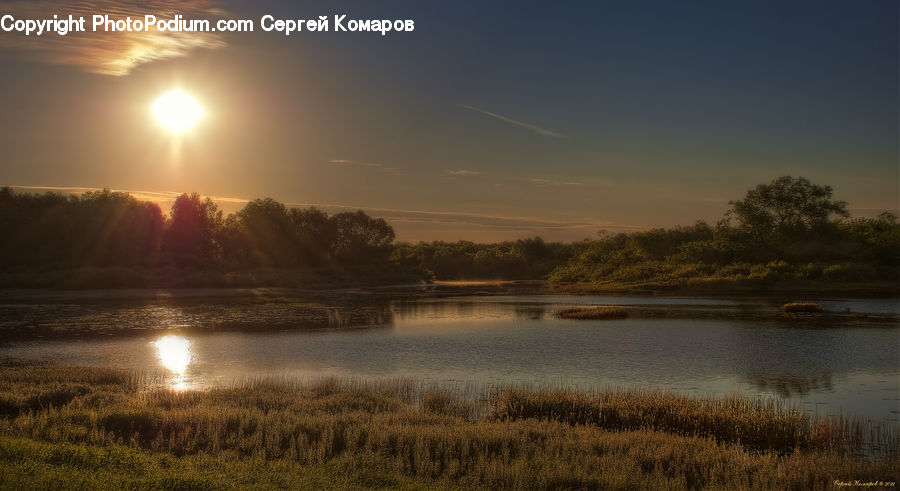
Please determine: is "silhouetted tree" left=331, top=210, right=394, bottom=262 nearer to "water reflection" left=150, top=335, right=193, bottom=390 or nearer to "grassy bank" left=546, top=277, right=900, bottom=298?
"grassy bank" left=546, top=277, right=900, bottom=298

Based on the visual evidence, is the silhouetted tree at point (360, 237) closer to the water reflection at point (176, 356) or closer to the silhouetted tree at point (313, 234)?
the silhouetted tree at point (313, 234)

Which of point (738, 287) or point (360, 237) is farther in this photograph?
point (360, 237)

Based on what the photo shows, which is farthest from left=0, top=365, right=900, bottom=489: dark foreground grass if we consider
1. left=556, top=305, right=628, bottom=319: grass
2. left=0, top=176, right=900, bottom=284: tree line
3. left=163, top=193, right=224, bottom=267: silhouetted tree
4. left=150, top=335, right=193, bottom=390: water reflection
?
left=163, top=193, right=224, bottom=267: silhouetted tree

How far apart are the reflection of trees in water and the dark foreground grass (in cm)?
474

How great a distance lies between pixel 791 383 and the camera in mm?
23312

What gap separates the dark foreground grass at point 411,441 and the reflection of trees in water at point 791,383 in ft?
15.6

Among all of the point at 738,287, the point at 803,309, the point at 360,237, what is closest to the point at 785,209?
the point at 738,287

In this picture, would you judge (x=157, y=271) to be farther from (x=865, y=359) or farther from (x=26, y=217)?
(x=865, y=359)

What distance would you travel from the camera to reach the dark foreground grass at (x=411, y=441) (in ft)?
37.1

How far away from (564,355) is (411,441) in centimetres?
1829

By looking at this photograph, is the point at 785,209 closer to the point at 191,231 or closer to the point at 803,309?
the point at 803,309

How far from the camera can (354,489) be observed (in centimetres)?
1042

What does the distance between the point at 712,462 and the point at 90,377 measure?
Answer: 792 inches

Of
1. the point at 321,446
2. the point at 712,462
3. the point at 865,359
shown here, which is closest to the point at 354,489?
the point at 321,446
